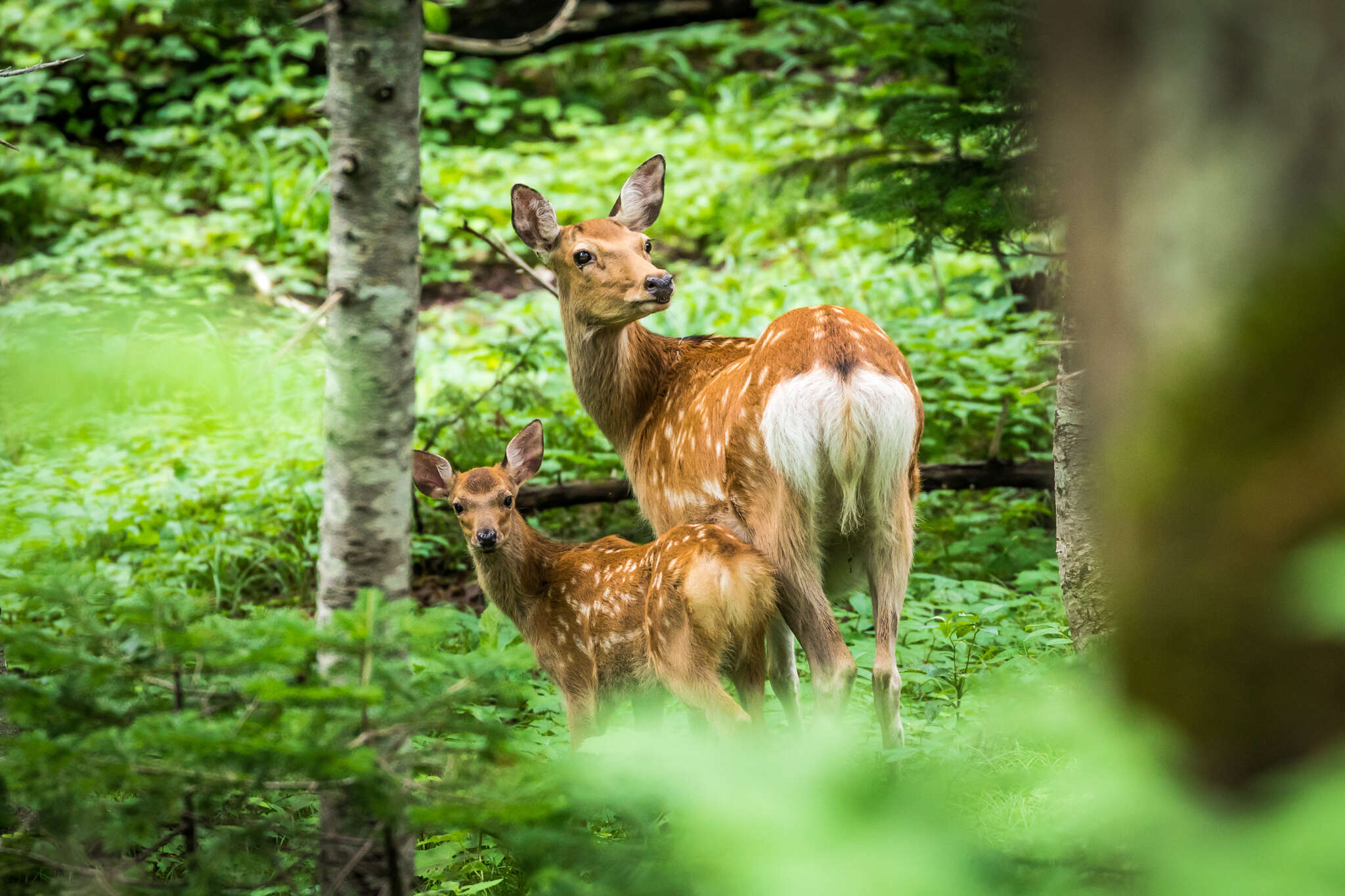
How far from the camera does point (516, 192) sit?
446 cm

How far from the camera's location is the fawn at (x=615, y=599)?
342 centimetres

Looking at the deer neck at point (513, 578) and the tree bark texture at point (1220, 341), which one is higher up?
the tree bark texture at point (1220, 341)

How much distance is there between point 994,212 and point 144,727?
4.28m

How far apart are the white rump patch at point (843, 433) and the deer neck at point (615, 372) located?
119 cm

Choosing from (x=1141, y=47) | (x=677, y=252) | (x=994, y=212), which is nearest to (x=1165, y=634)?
(x=1141, y=47)

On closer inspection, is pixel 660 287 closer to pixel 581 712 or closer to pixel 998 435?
pixel 581 712

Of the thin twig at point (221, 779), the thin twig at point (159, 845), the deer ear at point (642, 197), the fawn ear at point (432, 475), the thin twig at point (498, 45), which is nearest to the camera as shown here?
the thin twig at point (221, 779)

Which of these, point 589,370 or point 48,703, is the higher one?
point 589,370

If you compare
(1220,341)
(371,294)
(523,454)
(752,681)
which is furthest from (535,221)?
(1220,341)

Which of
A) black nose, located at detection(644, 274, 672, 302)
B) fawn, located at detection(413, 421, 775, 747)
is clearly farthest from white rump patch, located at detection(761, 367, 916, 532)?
black nose, located at detection(644, 274, 672, 302)

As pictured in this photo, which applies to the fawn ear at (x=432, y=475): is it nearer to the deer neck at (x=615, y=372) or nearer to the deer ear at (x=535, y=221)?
the deer neck at (x=615, y=372)

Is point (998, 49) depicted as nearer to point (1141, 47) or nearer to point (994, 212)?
point (994, 212)

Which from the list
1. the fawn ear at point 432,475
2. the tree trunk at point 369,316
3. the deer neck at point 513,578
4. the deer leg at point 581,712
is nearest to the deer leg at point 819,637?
the deer leg at point 581,712

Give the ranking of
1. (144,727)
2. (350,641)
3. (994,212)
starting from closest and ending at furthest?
(144,727) → (350,641) → (994,212)
